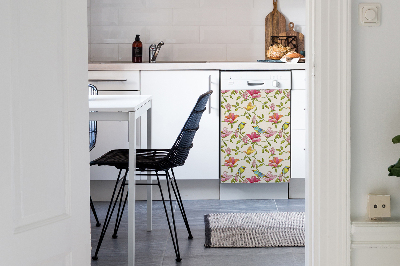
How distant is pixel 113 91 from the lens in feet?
12.5

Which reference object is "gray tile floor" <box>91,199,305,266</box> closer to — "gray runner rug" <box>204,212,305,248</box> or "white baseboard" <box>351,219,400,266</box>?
"gray runner rug" <box>204,212,305,248</box>

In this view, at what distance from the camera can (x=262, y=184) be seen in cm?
398

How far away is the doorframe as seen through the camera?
1.67 m

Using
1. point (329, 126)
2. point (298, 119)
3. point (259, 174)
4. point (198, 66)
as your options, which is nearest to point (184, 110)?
point (198, 66)

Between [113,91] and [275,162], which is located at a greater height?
[113,91]

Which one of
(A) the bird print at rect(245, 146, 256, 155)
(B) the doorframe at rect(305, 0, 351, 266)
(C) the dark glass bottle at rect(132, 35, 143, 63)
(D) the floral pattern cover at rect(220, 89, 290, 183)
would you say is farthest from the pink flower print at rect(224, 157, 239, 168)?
(B) the doorframe at rect(305, 0, 351, 266)

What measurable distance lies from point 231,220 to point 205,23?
1.91 meters

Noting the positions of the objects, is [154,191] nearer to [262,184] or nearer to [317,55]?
[262,184]

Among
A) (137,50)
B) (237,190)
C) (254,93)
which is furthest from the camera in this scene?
(137,50)

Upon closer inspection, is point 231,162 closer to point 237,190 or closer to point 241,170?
point 241,170

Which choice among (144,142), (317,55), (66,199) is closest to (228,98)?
(144,142)

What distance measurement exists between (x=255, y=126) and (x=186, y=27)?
1.21 meters

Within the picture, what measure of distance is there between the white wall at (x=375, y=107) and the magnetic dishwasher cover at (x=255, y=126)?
2080mm

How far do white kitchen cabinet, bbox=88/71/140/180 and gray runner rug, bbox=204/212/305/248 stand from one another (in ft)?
3.07
